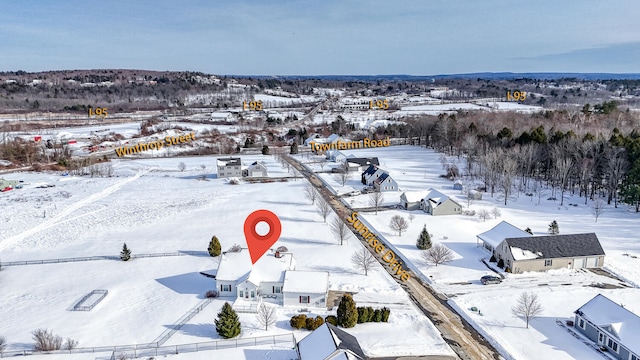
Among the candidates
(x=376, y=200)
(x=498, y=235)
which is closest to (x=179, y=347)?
(x=498, y=235)

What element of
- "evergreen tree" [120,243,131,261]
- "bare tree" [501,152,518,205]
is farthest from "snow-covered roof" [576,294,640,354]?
"evergreen tree" [120,243,131,261]

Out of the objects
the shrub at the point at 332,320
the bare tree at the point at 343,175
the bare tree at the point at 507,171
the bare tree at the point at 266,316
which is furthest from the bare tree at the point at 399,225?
the bare tree at the point at 343,175

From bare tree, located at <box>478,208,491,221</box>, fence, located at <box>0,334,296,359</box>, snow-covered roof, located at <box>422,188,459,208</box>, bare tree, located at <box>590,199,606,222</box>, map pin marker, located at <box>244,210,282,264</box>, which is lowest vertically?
fence, located at <box>0,334,296,359</box>

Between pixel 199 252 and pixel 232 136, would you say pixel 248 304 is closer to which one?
pixel 199 252

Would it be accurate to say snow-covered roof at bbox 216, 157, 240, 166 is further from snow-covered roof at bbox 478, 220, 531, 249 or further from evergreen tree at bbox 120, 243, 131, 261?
snow-covered roof at bbox 478, 220, 531, 249

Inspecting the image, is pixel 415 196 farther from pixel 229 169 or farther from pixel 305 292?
pixel 229 169

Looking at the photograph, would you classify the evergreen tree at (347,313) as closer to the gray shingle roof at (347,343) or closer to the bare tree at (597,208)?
the gray shingle roof at (347,343)
